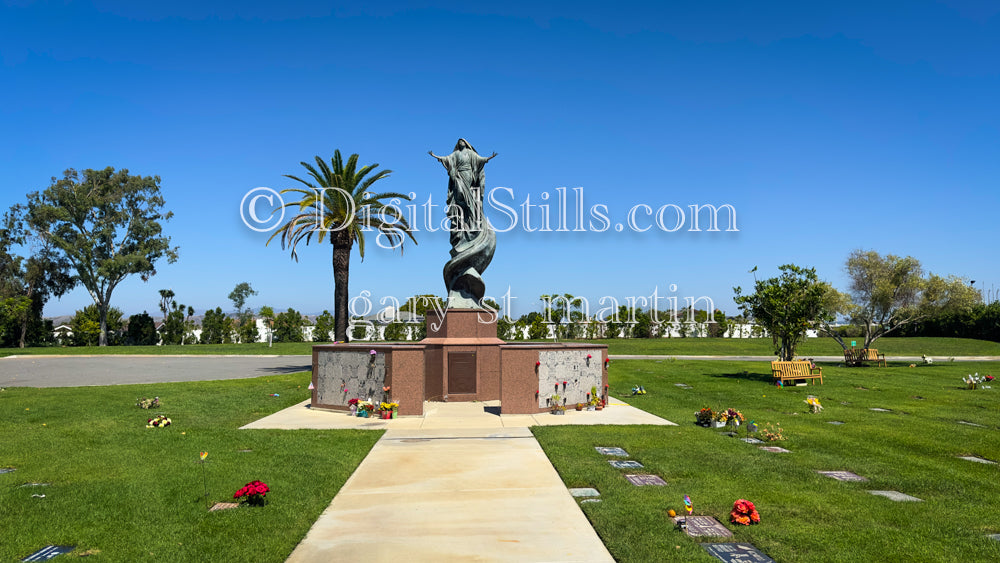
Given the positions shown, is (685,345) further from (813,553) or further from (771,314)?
(813,553)

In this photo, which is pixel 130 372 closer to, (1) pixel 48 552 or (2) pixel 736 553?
(1) pixel 48 552

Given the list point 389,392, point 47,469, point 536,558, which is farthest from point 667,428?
point 47,469

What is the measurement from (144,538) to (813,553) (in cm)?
648

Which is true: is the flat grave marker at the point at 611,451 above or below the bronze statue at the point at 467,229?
below

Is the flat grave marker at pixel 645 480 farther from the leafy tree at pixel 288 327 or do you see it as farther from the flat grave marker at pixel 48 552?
the leafy tree at pixel 288 327

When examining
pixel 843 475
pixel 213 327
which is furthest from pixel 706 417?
pixel 213 327

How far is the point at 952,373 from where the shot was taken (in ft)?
81.7

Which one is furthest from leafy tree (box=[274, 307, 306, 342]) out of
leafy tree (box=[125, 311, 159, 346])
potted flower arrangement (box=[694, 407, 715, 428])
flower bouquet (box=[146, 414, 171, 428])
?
potted flower arrangement (box=[694, 407, 715, 428])

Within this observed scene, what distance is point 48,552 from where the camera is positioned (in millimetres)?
5324

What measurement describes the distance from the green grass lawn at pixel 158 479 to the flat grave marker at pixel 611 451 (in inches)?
161

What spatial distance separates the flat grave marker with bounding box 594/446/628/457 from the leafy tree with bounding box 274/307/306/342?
50.0 m

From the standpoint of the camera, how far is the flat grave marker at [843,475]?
8.01m

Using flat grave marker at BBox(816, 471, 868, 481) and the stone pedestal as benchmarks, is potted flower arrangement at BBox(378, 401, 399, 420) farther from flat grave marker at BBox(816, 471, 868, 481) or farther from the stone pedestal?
flat grave marker at BBox(816, 471, 868, 481)

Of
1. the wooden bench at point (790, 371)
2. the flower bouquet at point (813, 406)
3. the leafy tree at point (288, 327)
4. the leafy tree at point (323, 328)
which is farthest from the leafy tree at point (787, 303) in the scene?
the leafy tree at point (288, 327)
